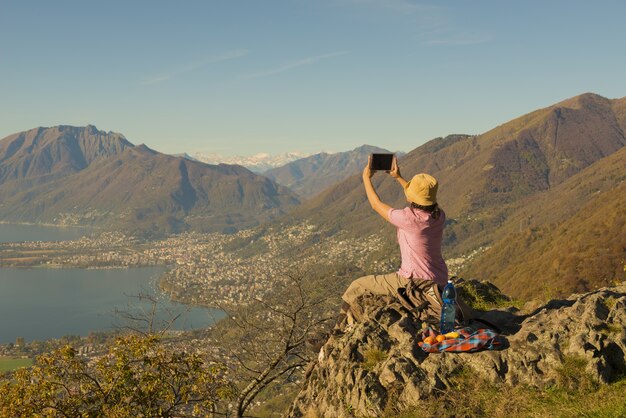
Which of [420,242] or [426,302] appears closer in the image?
[420,242]

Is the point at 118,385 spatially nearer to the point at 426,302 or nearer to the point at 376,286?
the point at 376,286

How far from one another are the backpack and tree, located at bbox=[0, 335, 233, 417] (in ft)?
19.4

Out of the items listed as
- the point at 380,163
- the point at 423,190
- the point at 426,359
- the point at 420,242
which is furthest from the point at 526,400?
the point at 380,163

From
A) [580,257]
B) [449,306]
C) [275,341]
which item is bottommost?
[580,257]

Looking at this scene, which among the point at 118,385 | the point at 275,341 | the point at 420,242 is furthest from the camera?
the point at 275,341

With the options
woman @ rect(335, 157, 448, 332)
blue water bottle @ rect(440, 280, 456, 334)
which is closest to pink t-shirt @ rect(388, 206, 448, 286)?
woman @ rect(335, 157, 448, 332)

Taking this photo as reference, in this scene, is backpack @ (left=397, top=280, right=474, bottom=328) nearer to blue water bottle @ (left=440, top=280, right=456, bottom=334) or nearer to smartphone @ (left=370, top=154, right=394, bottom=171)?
blue water bottle @ (left=440, top=280, right=456, bottom=334)

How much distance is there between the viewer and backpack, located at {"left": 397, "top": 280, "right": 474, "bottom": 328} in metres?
10.4

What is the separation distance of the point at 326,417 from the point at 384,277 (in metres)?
3.47

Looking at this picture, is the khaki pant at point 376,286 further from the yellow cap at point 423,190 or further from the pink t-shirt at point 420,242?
the yellow cap at point 423,190

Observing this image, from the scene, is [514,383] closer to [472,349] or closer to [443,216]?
[472,349]

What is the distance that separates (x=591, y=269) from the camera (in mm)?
93562

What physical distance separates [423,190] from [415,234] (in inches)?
38.9

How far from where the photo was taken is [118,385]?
39.4 feet
